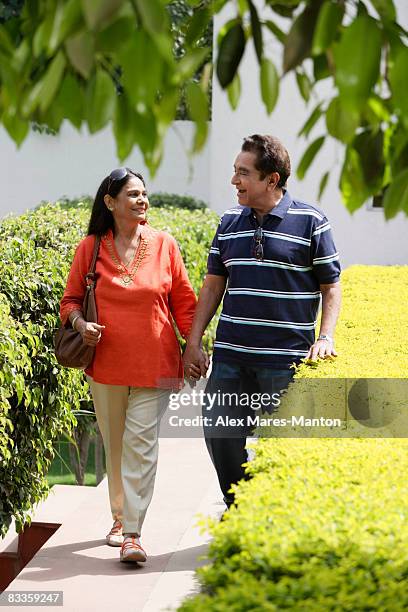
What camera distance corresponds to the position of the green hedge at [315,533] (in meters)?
2.42

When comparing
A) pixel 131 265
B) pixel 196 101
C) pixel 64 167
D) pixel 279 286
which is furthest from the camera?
pixel 64 167

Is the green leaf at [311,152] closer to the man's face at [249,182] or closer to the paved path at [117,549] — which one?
the paved path at [117,549]

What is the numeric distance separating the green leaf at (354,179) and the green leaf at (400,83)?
33cm

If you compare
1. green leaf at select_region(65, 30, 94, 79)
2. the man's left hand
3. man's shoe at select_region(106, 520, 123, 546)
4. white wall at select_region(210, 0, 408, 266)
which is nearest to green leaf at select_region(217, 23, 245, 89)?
green leaf at select_region(65, 30, 94, 79)

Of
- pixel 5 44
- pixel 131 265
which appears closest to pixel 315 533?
pixel 5 44

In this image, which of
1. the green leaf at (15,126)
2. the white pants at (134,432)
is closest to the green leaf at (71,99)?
the green leaf at (15,126)

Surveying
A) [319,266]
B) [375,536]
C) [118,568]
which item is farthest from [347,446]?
[118,568]

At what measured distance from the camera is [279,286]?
4.80 meters

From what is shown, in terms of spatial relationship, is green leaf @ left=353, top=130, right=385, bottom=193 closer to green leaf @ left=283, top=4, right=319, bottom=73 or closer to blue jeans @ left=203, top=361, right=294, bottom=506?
green leaf @ left=283, top=4, right=319, bottom=73

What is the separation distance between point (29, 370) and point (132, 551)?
43.5 inches

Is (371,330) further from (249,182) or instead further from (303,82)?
(303,82)

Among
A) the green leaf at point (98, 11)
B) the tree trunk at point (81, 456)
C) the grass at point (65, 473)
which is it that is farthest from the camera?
the grass at point (65, 473)

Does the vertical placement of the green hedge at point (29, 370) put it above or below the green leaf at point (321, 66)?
below

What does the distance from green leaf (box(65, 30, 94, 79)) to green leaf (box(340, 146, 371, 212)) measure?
2.19 ft
